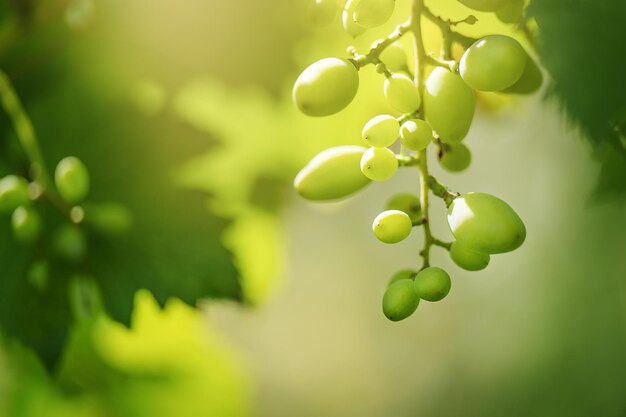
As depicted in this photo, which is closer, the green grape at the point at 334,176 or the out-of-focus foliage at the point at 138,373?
the green grape at the point at 334,176

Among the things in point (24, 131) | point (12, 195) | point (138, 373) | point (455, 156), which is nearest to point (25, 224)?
point (12, 195)

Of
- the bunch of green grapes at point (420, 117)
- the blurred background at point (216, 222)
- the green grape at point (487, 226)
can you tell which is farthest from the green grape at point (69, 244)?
the green grape at point (487, 226)

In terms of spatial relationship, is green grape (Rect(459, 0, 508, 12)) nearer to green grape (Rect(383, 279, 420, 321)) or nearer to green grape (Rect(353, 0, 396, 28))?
green grape (Rect(353, 0, 396, 28))

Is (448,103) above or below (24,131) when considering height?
below

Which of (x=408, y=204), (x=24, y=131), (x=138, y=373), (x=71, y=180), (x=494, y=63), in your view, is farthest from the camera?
(x=138, y=373)

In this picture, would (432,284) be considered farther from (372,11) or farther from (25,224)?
(25,224)

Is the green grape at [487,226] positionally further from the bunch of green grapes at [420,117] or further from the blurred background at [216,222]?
the blurred background at [216,222]

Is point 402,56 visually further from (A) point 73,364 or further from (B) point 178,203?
(A) point 73,364
